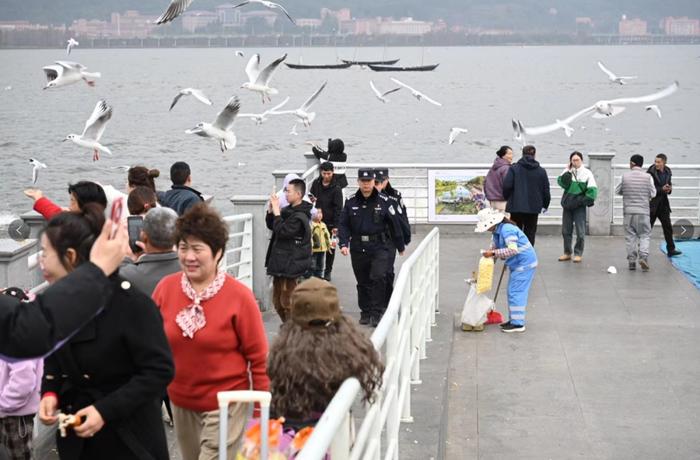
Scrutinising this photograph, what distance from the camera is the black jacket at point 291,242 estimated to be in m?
→ 10.9

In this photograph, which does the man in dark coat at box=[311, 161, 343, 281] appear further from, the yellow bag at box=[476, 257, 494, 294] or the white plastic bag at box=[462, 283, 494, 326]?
the yellow bag at box=[476, 257, 494, 294]

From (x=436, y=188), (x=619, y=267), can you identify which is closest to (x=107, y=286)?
(x=619, y=267)

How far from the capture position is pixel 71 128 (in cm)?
7894

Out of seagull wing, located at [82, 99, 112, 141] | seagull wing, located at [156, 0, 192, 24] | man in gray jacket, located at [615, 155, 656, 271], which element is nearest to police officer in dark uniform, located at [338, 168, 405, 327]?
seagull wing, located at [156, 0, 192, 24]

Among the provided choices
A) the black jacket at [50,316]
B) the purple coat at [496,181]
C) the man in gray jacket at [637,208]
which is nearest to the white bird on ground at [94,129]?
the purple coat at [496,181]

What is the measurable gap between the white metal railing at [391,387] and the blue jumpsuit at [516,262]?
668 mm

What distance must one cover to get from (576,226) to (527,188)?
1097 mm

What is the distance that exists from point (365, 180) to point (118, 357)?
7.02 m

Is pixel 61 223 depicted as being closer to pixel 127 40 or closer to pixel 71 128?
pixel 71 128

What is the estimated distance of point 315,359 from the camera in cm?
446

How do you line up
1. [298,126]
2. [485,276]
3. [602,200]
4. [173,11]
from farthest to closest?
[298,126], [602,200], [173,11], [485,276]

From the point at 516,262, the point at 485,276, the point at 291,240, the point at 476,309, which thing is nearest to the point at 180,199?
the point at 291,240

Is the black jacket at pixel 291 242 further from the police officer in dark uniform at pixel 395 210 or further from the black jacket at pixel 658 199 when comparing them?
the black jacket at pixel 658 199

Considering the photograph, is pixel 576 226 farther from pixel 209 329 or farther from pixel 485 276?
pixel 209 329
